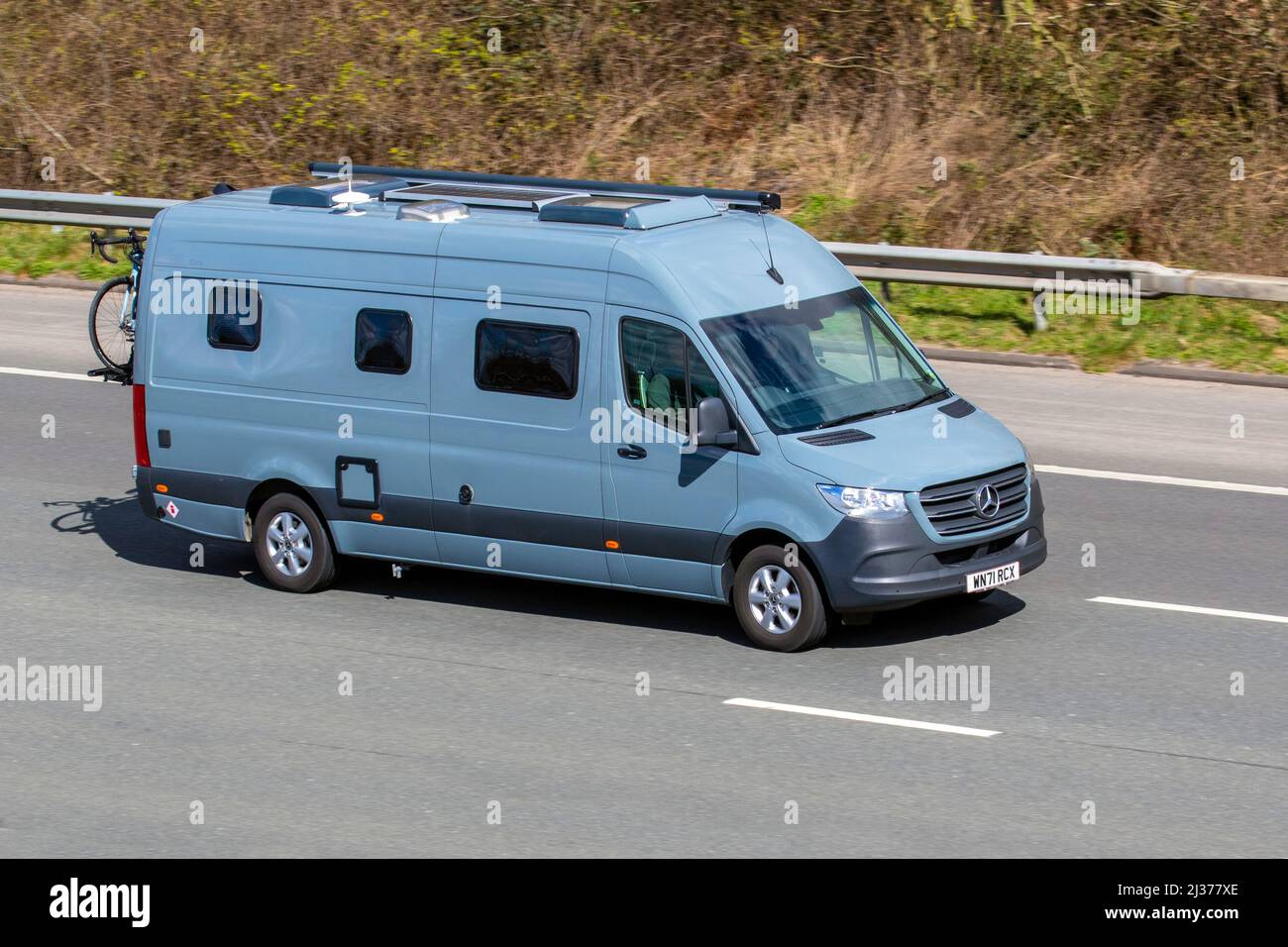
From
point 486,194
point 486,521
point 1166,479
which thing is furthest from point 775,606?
point 1166,479

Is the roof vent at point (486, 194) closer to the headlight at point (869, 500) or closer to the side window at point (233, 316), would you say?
the side window at point (233, 316)

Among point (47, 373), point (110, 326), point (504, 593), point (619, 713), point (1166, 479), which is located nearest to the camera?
point (619, 713)

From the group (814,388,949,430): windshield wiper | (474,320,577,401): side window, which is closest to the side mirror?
(814,388,949,430): windshield wiper

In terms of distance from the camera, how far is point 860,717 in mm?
8789

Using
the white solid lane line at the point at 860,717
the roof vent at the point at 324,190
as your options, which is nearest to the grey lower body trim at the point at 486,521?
the white solid lane line at the point at 860,717

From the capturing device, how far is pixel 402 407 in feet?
34.8

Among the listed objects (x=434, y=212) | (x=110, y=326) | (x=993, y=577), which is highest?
(x=434, y=212)

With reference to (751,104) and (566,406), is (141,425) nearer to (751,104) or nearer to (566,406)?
(566,406)

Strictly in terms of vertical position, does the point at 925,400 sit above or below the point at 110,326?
below

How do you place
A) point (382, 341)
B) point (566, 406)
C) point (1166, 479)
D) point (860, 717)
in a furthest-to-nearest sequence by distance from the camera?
point (1166, 479), point (382, 341), point (566, 406), point (860, 717)

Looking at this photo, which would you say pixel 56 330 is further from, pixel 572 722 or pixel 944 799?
pixel 944 799

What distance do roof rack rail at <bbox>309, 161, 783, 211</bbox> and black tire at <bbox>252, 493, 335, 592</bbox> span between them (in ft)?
7.91

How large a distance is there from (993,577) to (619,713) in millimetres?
2239

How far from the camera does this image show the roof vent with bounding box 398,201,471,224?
10.7 meters
